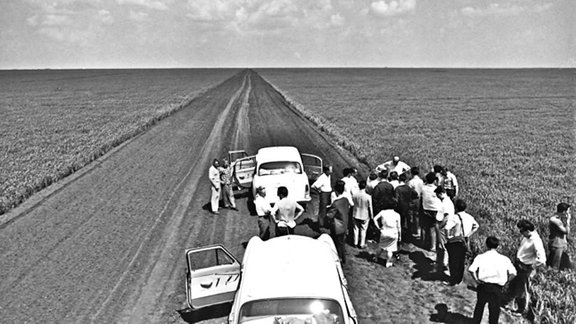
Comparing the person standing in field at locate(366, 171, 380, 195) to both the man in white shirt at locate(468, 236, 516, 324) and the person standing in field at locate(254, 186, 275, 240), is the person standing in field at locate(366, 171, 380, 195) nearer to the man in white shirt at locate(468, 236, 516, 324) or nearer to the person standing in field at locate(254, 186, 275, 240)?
the person standing in field at locate(254, 186, 275, 240)

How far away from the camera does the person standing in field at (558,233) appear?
359 inches

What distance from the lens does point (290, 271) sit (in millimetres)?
6414

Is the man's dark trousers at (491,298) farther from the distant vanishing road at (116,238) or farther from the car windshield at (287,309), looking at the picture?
the distant vanishing road at (116,238)

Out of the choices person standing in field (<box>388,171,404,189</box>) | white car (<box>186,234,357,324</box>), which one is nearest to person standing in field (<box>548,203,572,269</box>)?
person standing in field (<box>388,171,404,189</box>)

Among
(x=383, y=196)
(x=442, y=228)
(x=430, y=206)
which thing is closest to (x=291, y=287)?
(x=442, y=228)

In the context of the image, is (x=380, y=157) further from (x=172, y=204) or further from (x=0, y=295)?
(x=0, y=295)

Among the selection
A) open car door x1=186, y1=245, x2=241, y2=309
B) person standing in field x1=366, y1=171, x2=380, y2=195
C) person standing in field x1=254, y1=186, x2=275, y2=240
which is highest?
person standing in field x1=366, y1=171, x2=380, y2=195

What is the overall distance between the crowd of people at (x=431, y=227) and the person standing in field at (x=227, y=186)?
3.19 meters

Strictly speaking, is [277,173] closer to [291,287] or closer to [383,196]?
[383,196]

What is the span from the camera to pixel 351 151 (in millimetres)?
23719

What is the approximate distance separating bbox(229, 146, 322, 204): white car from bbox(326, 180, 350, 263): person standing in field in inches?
117

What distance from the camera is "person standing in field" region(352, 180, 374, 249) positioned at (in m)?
10.9

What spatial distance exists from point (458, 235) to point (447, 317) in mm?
1652

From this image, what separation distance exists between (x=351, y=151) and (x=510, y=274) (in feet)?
53.4
